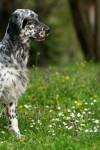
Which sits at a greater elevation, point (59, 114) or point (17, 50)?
point (17, 50)

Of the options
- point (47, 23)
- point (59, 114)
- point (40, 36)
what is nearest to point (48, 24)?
point (47, 23)

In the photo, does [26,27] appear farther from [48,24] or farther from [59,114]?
[48,24]

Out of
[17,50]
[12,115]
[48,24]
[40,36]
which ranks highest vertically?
[40,36]

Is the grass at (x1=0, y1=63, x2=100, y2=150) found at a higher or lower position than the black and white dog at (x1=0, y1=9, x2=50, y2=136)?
lower

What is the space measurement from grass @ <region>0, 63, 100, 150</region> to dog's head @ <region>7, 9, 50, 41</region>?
130cm

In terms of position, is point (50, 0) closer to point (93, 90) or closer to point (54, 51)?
point (54, 51)

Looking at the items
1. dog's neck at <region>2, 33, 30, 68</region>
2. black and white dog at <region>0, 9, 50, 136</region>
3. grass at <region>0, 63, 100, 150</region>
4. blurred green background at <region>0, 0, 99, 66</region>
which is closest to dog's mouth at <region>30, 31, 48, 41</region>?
black and white dog at <region>0, 9, 50, 136</region>

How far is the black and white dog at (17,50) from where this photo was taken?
326 inches

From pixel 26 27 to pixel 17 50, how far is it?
37 cm

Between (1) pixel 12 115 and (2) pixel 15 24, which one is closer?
(2) pixel 15 24

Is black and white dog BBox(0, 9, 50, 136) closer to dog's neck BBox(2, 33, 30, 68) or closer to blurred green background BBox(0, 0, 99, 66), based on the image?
dog's neck BBox(2, 33, 30, 68)

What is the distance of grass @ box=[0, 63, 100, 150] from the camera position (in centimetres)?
748

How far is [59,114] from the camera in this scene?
9.01 m

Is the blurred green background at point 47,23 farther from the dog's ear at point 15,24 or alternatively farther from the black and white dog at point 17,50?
the dog's ear at point 15,24
